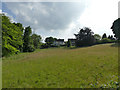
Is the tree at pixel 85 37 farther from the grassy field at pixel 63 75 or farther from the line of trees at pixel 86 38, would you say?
the grassy field at pixel 63 75

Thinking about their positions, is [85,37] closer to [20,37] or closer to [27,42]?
[27,42]

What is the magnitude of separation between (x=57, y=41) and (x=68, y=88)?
290ft

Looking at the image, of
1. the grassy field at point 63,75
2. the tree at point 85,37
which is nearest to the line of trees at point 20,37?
the tree at point 85,37

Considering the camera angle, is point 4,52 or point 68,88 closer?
point 68,88

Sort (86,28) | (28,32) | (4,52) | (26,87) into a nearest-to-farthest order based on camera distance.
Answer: (26,87) → (4,52) → (28,32) → (86,28)

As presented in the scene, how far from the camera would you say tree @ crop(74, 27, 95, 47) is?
138 ft

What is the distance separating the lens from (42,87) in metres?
3.57

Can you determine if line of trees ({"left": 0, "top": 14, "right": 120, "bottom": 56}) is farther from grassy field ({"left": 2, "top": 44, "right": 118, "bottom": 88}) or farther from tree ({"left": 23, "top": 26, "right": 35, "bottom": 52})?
grassy field ({"left": 2, "top": 44, "right": 118, "bottom": 88})

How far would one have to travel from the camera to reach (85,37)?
4278 centimetres

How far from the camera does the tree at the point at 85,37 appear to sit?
138 feet

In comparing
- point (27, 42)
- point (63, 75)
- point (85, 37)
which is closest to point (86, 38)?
point (85, 37)

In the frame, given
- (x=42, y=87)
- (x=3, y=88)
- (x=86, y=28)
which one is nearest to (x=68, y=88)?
(x=42, y=87)

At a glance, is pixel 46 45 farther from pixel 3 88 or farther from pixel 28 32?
pixel 3 88

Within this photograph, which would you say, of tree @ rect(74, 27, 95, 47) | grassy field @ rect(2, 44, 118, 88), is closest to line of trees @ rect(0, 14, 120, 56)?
tree @ rect(74, 27, 95, 47)
